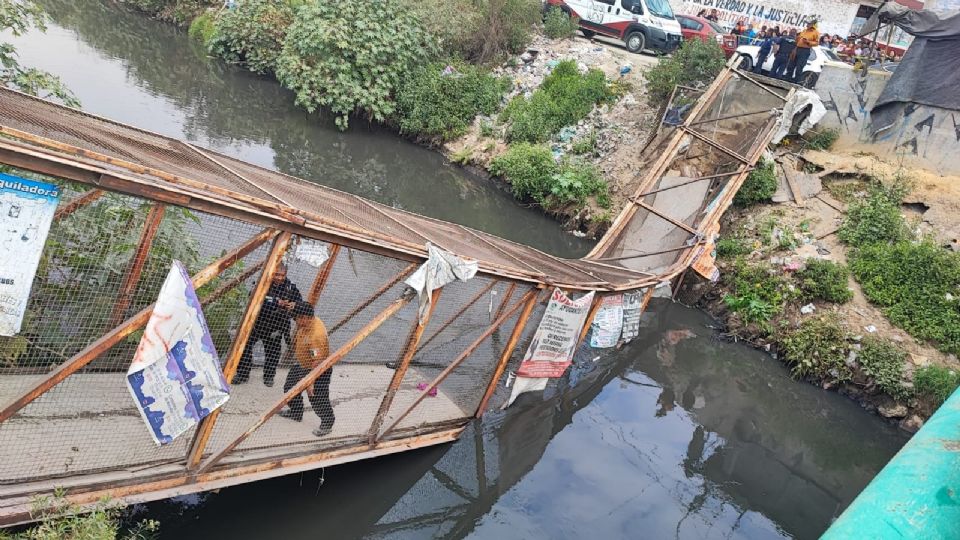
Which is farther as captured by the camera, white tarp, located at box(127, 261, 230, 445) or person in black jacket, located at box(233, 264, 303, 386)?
person in black jacket, located at box(233, 264, 303, 386)

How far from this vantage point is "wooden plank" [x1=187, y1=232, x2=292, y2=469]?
13.6 ft

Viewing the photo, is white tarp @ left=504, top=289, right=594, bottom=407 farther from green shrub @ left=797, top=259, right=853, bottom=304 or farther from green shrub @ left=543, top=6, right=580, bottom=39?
green shrub @ left=543, top=6, right=580, bottom=39

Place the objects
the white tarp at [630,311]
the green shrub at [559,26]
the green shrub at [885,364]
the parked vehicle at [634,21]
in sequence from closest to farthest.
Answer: the white tarp at [630,311] → the green shrub at [885,364] → the green shrub at [559,26] → the parked vehicle at [634,21]

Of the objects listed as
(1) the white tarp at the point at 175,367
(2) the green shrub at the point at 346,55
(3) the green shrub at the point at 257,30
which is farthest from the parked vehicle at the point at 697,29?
(1) the white tarp at the point at 175,367

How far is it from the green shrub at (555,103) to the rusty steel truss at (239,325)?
789cm

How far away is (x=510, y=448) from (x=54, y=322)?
183 inches

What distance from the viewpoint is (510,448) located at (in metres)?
7.27

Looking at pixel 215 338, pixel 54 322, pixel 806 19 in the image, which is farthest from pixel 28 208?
pixel 806 19

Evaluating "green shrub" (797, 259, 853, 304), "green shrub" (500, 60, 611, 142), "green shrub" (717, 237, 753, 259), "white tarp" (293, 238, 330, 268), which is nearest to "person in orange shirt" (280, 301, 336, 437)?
"white tarp" (293, 238, 330, 268)

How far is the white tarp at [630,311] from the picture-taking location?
27.7ft

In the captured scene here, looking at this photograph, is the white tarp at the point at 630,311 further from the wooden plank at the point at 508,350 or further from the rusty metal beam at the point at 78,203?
the rusty metal beam at the point at 78,203

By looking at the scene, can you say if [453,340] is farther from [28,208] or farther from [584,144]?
[584,144]

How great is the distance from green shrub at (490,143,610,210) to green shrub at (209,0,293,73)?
804cm

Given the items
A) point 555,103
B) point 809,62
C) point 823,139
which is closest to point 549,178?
point 555,103
